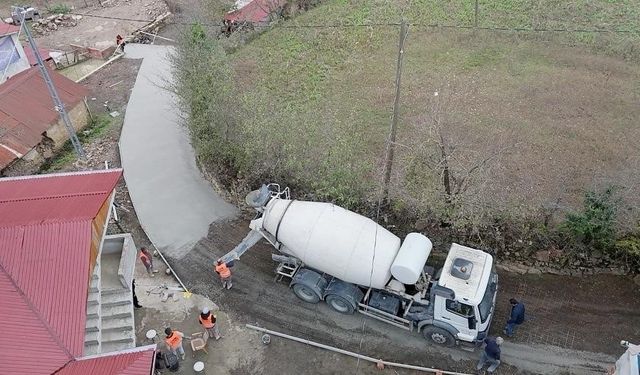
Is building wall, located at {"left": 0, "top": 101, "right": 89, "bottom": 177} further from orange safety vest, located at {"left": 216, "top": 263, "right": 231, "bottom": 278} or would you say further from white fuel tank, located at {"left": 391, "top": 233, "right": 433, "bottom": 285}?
Answer: white fuel tank, located at {"left": 391, "top": 233, "right": 433, "bottom": 285}

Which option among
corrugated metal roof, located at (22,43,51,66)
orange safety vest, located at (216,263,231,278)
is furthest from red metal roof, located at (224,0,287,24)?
orange safety vest, located at (216,263,231,278)

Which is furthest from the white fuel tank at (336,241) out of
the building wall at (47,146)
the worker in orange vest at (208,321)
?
the building wall at (47,146)

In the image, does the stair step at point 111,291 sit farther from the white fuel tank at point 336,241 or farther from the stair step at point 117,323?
the white fuel tank at point 336,241

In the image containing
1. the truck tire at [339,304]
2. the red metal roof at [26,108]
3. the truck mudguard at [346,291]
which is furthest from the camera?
the red metal roof at [26,108]

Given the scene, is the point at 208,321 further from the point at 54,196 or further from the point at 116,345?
the point at 54,196

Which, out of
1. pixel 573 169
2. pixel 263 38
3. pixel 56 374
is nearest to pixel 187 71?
pixel 263 38

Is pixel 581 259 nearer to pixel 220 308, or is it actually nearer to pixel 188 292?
pixel 220 308

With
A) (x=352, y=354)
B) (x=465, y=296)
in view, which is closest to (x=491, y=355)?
(x=465, y=296)
